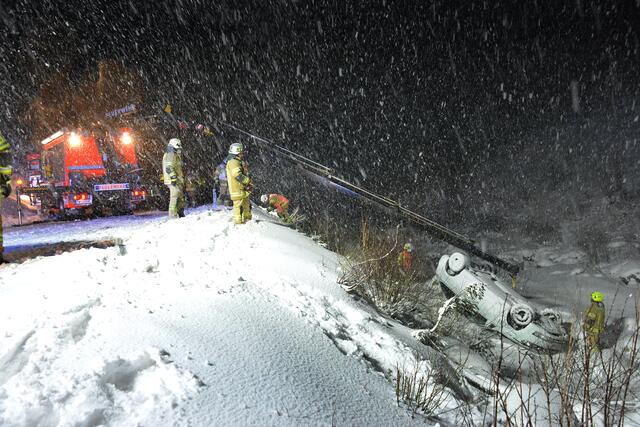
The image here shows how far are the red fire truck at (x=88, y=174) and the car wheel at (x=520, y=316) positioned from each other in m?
11.7

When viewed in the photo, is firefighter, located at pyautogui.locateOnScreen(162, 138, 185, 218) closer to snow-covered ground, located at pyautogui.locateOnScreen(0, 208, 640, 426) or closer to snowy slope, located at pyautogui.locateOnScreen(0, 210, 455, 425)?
snow-covered ground, located at pyautogui.locateOnScreen(0, 208, 640, 426)

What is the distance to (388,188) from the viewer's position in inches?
1077

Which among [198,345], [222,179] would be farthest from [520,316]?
[222,179]

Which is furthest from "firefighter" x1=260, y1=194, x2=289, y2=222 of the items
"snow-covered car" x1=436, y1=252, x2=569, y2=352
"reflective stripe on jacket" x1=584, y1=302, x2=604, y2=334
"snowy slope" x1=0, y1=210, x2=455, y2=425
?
"reflective stripe on jacket" x1=584, y1=302, x2=604, y2=334

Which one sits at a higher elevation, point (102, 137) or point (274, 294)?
point (102, 137)

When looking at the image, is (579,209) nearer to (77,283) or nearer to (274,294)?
(274,294)

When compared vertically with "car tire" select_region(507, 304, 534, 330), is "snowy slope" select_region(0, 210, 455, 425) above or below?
above

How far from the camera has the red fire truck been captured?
12.4 metres

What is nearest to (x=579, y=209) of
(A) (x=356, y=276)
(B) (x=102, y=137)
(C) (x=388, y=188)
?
(C) (x=388, y=188)

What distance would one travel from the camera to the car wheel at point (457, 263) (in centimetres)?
747

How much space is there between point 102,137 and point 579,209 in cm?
2161

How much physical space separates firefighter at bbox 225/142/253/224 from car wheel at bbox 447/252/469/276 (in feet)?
14.0

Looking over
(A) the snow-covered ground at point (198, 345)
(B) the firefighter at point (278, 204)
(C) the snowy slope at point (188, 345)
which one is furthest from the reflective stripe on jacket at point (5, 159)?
(B) the firefighter at point (278, 204)

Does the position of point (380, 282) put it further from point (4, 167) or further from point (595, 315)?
point (4, 167)
